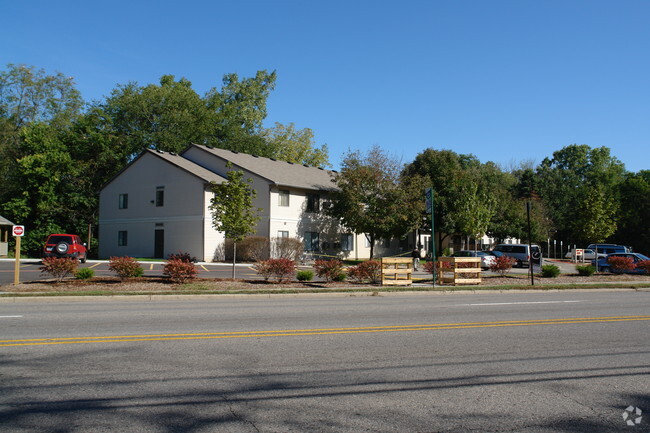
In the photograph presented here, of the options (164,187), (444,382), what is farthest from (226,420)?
(164,187)

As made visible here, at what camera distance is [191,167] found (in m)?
41.0

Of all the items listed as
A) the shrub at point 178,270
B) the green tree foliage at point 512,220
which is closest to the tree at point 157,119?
the green tree foliage at point 512,220

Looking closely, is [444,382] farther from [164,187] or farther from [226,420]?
[164,187]

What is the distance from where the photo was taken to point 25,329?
9.73 metres

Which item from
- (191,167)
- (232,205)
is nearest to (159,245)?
(191,167)

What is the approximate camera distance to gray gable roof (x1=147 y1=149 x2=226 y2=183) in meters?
38.8

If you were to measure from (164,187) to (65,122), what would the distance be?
74.8ft

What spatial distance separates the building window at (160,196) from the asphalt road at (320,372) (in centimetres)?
2917

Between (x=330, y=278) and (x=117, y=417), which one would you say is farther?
(x=330, y=278)

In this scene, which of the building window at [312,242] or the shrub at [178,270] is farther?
the building window at [312,242]

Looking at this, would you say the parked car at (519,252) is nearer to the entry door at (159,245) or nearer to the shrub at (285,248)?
the shrub at (285,248)

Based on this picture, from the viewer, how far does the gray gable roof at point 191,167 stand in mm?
38812

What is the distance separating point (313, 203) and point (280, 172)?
3.68 metres

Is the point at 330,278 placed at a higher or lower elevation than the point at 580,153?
lower
